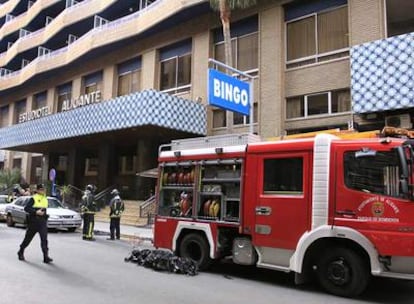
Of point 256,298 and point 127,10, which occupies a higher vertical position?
point 127,10

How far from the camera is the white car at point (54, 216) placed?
60.2ft

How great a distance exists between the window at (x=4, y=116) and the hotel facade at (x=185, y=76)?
691 centimetres

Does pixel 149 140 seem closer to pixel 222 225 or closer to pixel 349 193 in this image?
pixel 222 225

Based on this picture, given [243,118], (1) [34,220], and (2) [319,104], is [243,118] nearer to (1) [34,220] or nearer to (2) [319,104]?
(2) [319,104]

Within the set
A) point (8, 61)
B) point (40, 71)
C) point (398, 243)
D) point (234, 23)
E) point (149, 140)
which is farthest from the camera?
point (8, 61)

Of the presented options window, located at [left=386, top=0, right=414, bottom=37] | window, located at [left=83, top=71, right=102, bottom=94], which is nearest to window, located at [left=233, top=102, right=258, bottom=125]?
window, located at [left=386, top=0, right=414, bottom=37]

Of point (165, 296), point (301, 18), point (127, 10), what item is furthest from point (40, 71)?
point (165, 296)

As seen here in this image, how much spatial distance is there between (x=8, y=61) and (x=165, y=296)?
143 ft

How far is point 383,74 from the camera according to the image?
15.9 m

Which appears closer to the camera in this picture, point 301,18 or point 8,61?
point 301,18

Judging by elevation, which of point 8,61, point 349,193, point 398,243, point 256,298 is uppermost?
point 8,61

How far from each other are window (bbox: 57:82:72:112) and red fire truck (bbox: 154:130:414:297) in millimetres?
27144

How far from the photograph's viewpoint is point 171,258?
9906mm

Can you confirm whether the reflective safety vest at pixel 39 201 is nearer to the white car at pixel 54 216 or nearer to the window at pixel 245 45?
the white car at pixel 54 216
